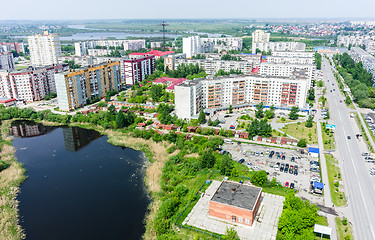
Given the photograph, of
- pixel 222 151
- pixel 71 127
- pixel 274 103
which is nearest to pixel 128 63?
pixel 71 127

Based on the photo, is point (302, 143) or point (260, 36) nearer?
point (302, 143)

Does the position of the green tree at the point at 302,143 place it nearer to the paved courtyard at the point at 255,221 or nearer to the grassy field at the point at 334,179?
the grassy field at the point at 334,179

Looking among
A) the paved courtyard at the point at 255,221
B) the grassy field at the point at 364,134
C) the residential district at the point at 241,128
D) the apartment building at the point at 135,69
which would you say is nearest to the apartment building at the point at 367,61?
the residential district at the point at 241,128

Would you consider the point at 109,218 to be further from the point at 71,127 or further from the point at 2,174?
the point at 71,127

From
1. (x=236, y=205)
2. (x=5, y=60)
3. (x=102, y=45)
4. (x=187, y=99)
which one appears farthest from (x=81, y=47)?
(x=236, y=205)

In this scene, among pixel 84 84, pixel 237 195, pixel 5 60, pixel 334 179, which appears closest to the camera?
pixel 237 195

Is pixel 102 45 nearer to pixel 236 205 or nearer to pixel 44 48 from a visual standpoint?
pixel 44 48
